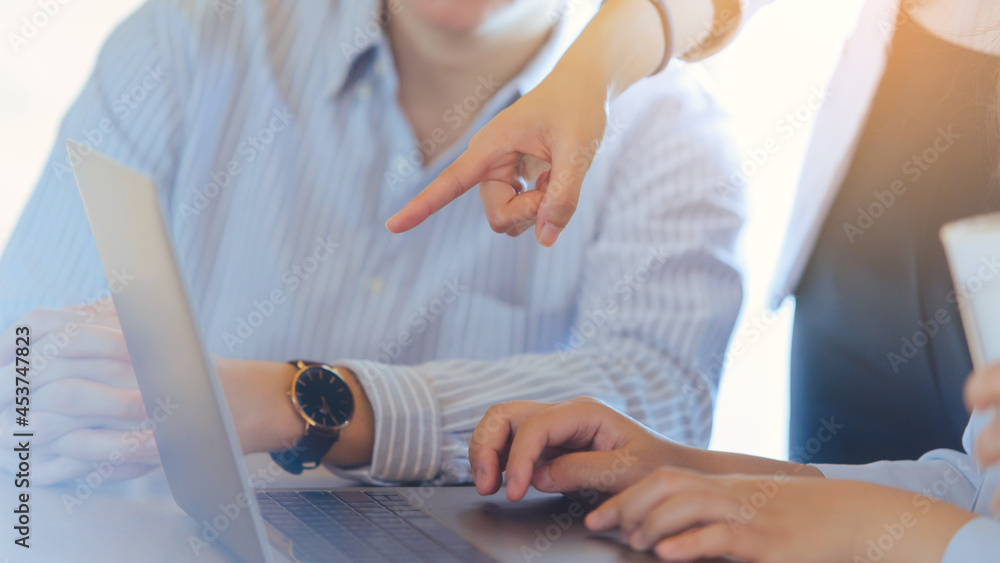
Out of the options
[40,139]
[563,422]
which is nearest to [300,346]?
[40,139]

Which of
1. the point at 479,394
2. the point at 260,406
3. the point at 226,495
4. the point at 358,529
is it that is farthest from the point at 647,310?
the point at 226,495

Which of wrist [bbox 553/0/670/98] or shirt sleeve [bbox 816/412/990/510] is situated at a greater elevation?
wrist [bbox 553/0/670/98]

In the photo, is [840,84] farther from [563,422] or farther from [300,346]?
[300,346]

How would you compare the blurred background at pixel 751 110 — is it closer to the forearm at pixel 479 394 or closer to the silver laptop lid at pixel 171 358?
the forearm at pixel 479 394

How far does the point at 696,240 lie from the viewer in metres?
1.08

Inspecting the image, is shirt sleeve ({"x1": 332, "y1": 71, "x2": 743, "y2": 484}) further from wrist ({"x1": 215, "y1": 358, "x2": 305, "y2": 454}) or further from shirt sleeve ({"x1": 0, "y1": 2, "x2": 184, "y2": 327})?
shirt sleeve ({"x1": 0, "y1": 2, "x2": 184, "y2": 327})

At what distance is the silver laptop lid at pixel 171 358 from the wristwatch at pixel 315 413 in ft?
0.93

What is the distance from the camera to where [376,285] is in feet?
3.61

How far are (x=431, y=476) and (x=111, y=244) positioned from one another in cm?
44

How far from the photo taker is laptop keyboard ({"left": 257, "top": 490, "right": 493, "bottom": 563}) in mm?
374

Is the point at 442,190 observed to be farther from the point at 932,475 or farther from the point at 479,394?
the point at 932,475

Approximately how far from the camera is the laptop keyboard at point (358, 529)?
1.23 feet

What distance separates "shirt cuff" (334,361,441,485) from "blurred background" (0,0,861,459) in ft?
2.37

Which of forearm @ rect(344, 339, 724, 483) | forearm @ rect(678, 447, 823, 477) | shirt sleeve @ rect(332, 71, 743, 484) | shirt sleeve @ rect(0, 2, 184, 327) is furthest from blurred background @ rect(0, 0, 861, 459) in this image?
forearm @ rect(678, 447, 823, 477)
